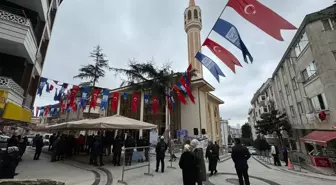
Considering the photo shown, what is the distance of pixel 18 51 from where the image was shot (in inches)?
393

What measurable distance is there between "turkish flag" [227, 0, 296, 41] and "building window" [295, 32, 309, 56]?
49.4 feet

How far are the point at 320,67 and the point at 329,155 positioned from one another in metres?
7.50

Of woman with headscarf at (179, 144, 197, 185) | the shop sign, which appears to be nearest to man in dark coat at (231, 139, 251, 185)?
woman with headscarf at (179, 144, 197, 185)

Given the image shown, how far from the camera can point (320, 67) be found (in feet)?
43.8

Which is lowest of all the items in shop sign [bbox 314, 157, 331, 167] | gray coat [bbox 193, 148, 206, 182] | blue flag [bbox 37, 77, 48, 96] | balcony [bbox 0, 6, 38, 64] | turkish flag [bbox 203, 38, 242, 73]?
shop sign [bbox 314, 157, 331, 167]

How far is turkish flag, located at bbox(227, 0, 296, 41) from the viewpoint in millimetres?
4403

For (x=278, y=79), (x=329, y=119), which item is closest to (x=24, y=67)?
(x=329, y=119)

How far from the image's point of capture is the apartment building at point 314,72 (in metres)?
13.0

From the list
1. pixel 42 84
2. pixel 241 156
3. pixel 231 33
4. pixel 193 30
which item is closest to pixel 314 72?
pixel 231 33

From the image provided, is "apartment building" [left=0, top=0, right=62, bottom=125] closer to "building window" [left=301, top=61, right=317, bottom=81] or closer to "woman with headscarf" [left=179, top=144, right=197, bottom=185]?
"woman with headscarf" [left=179, top=144, right=197, bottom=185]

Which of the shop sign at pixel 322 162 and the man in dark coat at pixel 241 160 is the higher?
the man in dark coat at pixel 241 160

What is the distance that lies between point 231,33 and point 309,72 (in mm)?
15511

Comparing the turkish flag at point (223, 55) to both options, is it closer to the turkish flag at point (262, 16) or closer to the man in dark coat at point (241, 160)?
the turkish flag at point (262, 16)

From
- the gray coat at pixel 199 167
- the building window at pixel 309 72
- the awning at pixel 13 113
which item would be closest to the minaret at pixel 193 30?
the building window at pixel 309 72
